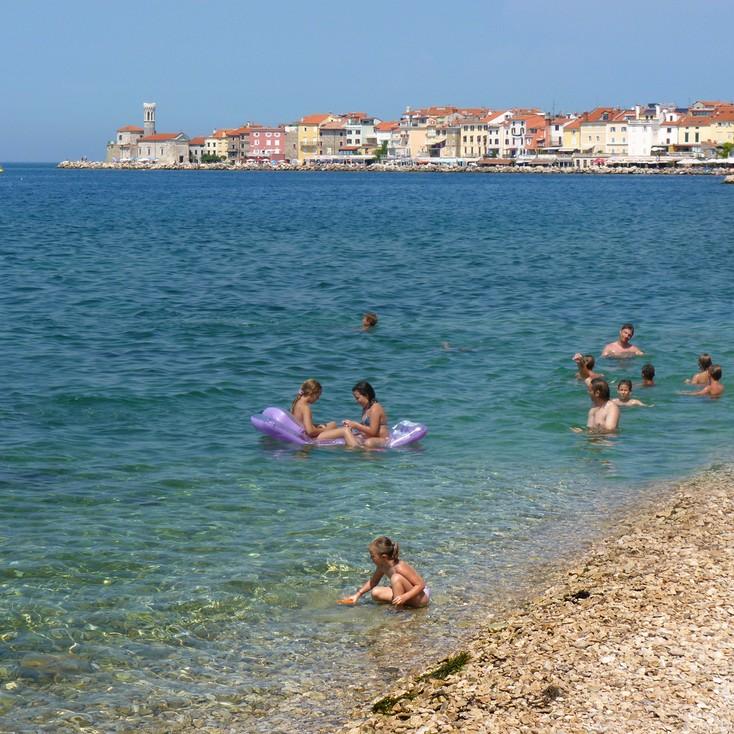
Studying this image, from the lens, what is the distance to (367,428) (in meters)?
13.3

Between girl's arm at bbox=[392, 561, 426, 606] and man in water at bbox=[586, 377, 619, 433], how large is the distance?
6.22 m

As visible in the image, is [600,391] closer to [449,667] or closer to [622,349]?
[622,349]

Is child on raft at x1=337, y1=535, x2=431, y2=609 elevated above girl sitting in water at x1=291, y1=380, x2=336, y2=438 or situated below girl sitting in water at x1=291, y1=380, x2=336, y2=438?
below

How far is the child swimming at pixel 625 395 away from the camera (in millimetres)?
15366

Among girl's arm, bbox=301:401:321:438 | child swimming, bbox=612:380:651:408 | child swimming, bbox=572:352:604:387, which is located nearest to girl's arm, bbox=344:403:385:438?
girl's arm, bbox=301:401:321:438

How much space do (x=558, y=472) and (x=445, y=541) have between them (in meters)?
2.89

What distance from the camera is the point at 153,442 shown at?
13.6 meters

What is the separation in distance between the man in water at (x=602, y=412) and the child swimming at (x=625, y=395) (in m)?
0.89

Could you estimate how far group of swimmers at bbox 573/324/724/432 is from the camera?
14.3 meters

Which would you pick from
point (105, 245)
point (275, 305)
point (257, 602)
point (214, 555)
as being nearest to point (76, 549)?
point (214, 555)

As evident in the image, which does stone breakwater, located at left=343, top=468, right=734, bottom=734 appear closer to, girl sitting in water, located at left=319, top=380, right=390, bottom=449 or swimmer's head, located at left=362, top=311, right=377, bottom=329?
girl sitting in water, located at left=319, top=380, right=390, bottom=449

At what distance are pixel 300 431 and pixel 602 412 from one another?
3916 mm

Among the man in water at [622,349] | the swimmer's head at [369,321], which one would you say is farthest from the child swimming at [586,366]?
the swimmer's head at [369,321]

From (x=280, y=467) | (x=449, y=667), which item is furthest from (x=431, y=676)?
(x=280, y=467)
